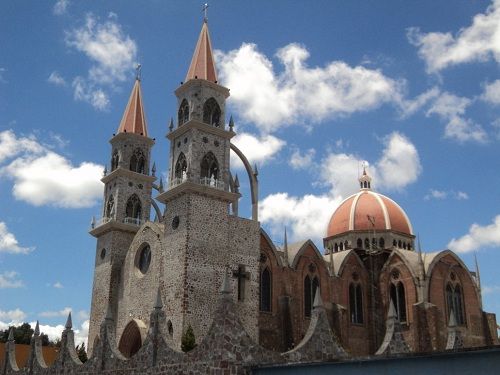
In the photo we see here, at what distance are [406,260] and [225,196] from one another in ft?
44.4

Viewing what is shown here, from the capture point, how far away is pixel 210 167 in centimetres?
3127

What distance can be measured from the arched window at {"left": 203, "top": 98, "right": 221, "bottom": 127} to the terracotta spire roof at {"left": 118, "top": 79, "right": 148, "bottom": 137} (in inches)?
273

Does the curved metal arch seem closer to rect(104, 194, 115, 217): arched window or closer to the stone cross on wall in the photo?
the stone cross on wall

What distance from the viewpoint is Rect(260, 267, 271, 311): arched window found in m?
32.8

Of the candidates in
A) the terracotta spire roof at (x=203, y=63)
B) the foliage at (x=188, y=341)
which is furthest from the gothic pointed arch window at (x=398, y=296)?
the terracotta spire roof at (x=203, y=63)

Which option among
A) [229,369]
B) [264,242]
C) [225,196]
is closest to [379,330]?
[264,242]

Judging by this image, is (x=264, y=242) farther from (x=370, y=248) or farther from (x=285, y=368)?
(x=285, y=368)

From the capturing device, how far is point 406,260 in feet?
124

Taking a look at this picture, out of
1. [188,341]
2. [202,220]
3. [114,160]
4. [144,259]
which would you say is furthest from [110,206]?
[188,341]

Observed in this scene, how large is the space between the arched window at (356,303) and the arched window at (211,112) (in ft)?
44.9

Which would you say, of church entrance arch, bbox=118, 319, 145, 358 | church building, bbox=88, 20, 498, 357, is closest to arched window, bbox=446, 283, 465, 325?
church building, bbox=88, 20, 498, 357

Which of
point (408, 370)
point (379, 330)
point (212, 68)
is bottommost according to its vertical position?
point (408, 370)

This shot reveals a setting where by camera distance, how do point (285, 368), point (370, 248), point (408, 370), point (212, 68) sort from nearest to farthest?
point (408, 370), point (285, 368), point (212, 68), point (370, 248)

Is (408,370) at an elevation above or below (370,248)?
below
